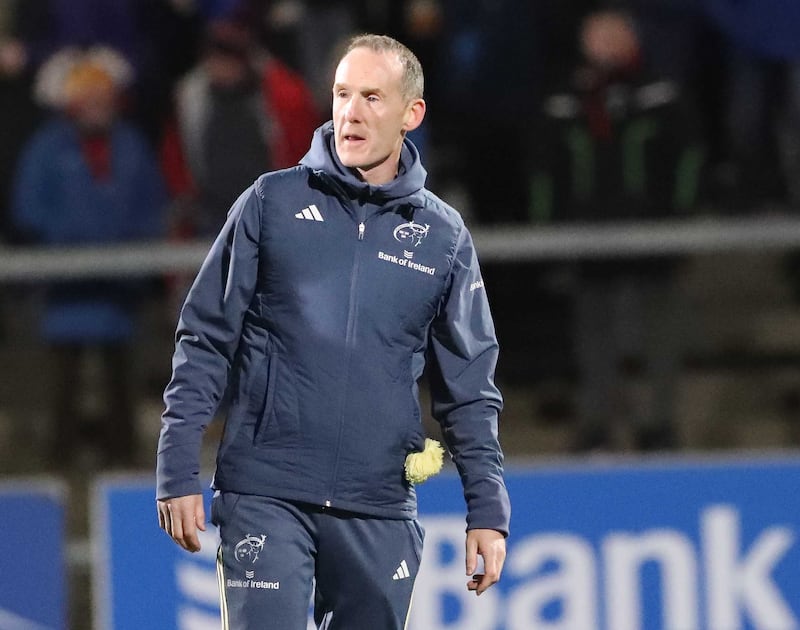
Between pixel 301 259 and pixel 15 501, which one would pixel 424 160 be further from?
pixel 301 259

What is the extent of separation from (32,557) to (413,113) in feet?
9.48

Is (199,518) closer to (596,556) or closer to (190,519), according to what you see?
(190,519)

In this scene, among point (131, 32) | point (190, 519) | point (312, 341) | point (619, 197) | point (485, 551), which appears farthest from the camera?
point (131, 32)

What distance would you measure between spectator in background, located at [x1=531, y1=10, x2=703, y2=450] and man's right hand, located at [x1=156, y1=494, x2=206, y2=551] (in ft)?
11.0

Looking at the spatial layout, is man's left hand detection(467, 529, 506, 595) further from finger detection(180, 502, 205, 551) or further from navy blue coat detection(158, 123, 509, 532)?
finger detection(180, 502, 205, 551)

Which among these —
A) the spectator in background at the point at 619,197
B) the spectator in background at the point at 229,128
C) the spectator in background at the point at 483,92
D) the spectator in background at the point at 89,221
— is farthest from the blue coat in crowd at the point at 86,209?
the spectator in background at the point at 619,197

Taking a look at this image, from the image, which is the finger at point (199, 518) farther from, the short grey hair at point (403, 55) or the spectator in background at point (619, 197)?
the spectator in background at point (619, 197)

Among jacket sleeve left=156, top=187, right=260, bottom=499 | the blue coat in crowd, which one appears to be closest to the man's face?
jacket sleeve left=156, top=187, right=260, bottom=499

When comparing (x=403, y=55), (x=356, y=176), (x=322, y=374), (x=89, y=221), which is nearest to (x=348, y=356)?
(x=322, y=374)

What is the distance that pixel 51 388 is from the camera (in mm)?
6930

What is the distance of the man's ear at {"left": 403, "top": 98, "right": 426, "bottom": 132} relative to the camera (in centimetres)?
375

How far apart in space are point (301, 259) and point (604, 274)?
3.19 meters

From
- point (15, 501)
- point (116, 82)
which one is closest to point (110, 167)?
point (116, 82)

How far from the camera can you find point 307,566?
145 inches
